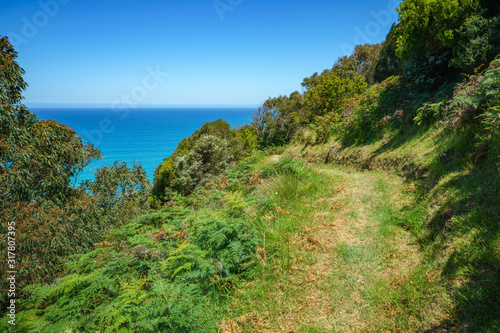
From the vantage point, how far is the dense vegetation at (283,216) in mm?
3012

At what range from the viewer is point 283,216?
5574 millimetres

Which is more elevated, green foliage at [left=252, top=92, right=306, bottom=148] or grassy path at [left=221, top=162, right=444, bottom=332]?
green foliage at [left=252, top=92, right=306, bottom=148]

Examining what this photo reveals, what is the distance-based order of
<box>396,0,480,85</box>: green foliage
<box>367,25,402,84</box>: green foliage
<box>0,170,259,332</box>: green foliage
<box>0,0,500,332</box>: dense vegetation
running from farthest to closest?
<box>367,25,402,84</box>: green foliage → <box>396,0,480,85</box>: green foliage → <box>0,0,500,332</box>: dense vegetation → <box>0,170,259,332</box>: green foliage

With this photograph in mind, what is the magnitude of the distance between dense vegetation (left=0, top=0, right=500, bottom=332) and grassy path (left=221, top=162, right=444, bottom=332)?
44 mm

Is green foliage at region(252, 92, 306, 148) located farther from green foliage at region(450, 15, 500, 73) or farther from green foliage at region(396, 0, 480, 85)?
green foliage at region(450, 15, 500, 73)

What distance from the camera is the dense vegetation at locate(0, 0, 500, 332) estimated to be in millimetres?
3012

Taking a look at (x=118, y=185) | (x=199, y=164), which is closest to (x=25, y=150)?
(x=118, y=185)

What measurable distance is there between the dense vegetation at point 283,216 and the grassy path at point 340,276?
0.14 feet

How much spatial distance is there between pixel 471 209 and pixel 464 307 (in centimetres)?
172

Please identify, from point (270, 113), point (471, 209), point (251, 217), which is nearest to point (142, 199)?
point (270, 113)

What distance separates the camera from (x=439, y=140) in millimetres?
6102

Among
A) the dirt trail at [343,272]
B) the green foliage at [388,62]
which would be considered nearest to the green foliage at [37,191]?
the dirt trail at [343,272]

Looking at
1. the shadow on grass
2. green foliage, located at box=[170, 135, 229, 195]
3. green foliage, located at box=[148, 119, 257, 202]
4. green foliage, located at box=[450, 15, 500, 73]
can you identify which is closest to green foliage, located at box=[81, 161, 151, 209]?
green foliage, located at box=[148, 119, 257, 202]

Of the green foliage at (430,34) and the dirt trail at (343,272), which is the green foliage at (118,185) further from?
the green foliage at (430,34)
